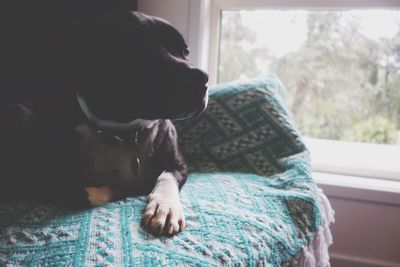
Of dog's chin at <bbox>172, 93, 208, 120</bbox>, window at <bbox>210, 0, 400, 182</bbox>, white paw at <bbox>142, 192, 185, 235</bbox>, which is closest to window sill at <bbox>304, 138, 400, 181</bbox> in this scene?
window at <bbox>210, 0, 400, 182</bbox>

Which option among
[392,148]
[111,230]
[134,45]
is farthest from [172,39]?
[392,148]

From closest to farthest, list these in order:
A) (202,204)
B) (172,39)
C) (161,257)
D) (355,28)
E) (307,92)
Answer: (161,257) → (202,204) → (172,39) → (355,28) → (307,92)

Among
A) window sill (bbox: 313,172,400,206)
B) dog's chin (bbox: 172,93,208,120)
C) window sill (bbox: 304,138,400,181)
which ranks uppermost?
dog's chin (bbox: 172,93,208,120)

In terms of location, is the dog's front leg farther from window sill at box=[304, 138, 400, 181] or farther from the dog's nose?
window sill at box=[304, 138, 400, 181]

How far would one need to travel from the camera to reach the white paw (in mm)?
788

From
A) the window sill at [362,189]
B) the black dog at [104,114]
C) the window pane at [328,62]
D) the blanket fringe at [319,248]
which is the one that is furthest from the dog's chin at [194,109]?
the window pane at [328,62]

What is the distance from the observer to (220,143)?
52.7 inches

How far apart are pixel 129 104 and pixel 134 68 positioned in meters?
0.09

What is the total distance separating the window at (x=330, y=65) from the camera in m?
1.69

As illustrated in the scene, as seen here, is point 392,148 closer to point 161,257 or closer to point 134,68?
point 134,68

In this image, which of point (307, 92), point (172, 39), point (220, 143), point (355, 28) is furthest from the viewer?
point (307, 92)

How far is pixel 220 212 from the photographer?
0.89 metres

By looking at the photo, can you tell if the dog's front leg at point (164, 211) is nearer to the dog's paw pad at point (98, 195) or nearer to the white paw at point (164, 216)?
the white paw at point (164, 216)

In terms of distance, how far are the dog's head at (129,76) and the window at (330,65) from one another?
881 millimetres
